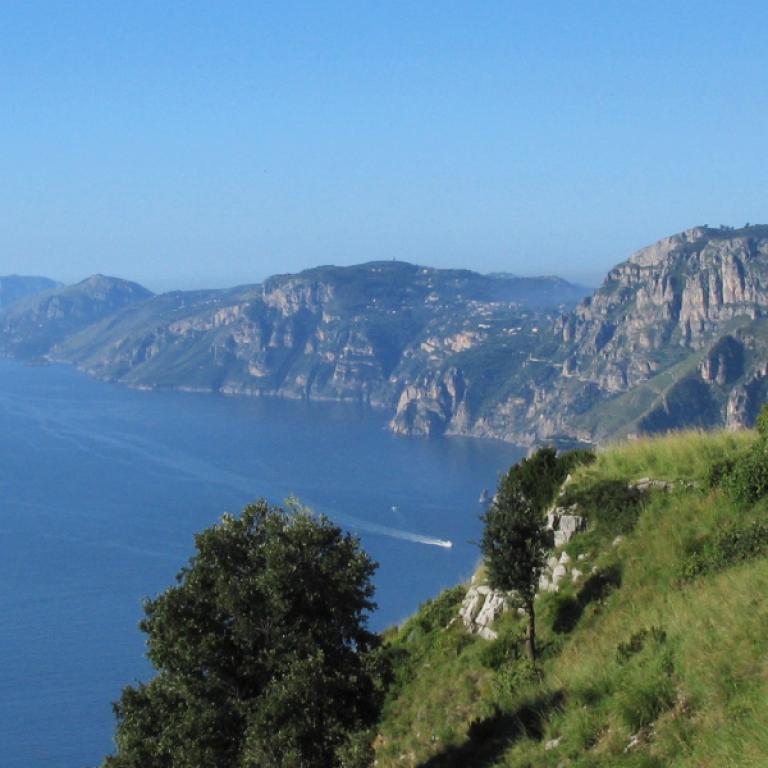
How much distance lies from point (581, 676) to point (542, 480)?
22.3ft

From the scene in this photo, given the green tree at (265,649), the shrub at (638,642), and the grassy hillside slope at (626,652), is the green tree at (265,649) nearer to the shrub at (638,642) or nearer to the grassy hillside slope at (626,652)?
the grassy hillside slope at (626,652)

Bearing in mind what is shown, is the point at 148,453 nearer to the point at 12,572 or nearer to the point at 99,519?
the point at 99,519

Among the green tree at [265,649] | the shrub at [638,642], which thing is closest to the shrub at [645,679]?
the shrub at [638,642]

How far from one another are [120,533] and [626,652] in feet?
390

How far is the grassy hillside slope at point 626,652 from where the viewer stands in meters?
8.84

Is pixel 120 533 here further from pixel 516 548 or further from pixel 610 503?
pixel 516 548

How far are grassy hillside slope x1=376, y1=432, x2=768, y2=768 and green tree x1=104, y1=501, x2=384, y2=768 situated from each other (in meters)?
1.64

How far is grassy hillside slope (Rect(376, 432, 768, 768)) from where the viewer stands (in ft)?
29.0

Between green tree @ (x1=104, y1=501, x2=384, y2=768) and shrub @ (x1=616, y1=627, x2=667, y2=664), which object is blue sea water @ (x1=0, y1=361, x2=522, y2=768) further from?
shrub @ (x1=616, y1=627, x2=667, y2=664)

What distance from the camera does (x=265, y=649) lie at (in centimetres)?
1205

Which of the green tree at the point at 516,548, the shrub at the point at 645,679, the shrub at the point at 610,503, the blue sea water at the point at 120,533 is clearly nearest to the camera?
the shrub at the point at 645,679

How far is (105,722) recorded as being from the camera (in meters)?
69.2

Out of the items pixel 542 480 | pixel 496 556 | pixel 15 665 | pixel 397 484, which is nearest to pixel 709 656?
pixel 496 556

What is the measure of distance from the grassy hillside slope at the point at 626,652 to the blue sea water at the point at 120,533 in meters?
24.4
